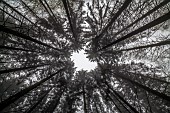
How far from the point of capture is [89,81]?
35.6 feet

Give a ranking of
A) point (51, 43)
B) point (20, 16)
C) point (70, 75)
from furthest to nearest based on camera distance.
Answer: point (70, 75), point (51, 43), point (20, 16)

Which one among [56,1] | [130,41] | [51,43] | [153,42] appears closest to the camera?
[153,42]

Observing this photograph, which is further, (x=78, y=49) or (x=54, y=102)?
(x=78, y=49)

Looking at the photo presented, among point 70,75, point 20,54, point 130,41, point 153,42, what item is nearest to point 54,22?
point 20,54

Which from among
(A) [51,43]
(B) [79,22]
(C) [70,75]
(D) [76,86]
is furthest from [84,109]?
(B) [79,22]

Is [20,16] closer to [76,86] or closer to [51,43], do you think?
[51,43]

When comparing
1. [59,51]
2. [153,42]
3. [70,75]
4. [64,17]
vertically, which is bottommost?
[70,75]

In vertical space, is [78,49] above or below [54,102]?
above

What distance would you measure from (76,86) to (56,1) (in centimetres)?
637

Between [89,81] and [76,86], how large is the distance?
1187 millimetres

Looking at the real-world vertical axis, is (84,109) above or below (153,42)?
below

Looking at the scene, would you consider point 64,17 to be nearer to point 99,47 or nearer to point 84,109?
point 99,47

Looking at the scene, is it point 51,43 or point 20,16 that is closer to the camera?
point 20,16

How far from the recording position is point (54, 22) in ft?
31.1
